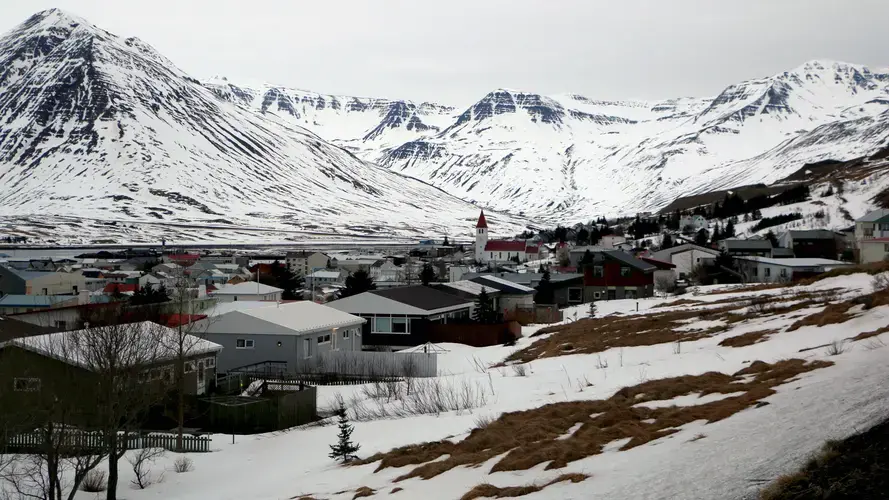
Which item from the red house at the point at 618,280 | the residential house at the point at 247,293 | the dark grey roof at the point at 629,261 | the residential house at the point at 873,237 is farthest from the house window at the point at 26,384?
the residential house at the point at 873,237

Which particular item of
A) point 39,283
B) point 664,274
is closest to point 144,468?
point 664,274

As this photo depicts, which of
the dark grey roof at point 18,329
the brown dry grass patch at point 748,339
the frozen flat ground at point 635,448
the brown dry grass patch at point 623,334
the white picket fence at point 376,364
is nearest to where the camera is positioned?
the frozen flat ground at point 635,448

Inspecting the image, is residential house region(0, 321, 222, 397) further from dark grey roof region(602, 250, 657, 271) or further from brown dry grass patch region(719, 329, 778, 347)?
dark grey roof region(602, 250, 657, 271)

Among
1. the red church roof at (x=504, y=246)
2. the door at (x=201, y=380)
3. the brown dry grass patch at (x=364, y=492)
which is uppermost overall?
the red church roof at (x=504, y=246)

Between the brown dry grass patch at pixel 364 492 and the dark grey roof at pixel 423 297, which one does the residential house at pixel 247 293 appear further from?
the brown dry grass patch at pixel 364 492

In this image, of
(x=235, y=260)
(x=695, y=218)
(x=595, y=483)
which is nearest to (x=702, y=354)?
(x=595, y=483)
